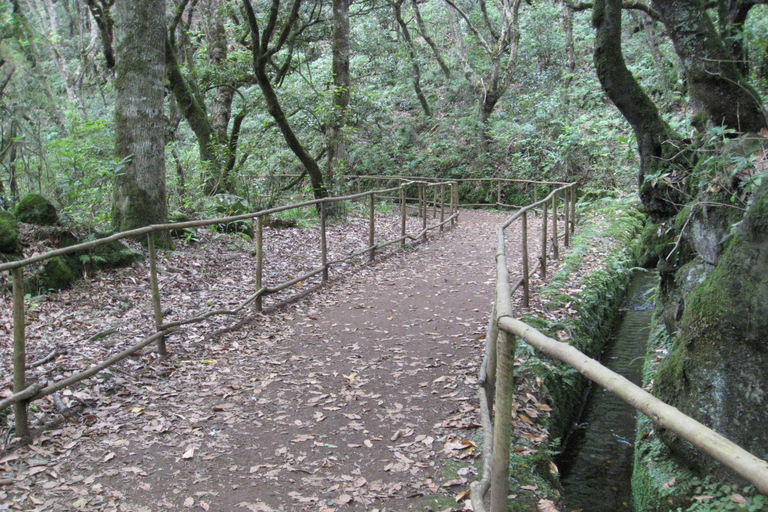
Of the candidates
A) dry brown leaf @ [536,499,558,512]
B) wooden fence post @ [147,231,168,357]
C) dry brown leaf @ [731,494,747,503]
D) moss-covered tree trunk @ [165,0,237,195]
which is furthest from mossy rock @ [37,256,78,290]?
dry brown leaf @ [731,494,747,503]

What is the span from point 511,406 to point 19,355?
131 inches

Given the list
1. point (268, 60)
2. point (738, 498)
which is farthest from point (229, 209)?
point (738, 498)

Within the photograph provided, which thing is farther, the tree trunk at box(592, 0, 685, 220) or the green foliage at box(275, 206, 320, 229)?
the green foliage at box(275, 206, 320, 229)

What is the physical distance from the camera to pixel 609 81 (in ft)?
25.2

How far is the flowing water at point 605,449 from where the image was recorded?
4773 mm

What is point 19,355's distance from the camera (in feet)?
12.4

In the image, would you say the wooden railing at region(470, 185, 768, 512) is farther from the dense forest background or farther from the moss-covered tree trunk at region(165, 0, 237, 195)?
the moss-covered tree trunk at region(165, 0, 237, 195)

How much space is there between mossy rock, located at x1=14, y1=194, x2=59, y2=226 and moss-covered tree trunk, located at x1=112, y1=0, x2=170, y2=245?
1093 mm

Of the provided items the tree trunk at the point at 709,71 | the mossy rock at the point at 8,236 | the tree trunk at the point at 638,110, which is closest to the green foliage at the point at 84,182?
the mossy rock at the point at 8,236

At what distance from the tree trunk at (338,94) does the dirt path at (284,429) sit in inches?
288

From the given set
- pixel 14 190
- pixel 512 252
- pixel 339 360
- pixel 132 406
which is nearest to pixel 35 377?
pixel 132 406

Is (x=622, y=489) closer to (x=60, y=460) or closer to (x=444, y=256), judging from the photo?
(x=60, y=460)

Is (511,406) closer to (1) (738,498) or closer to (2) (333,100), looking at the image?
(1) (738,498)

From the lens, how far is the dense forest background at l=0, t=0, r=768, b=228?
9281 mm
